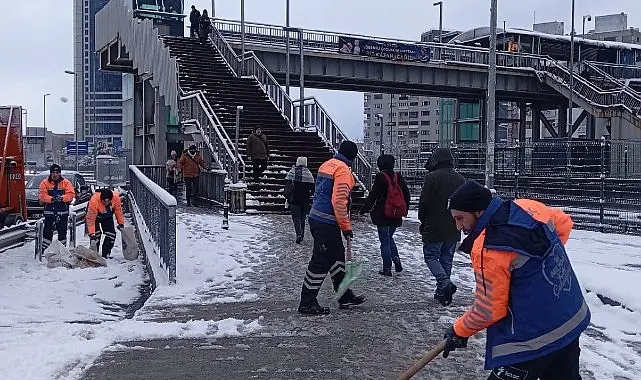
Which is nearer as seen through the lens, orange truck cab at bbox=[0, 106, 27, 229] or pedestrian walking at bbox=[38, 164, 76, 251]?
pedestrian walking at bbox=[38, 164, 76, 251]

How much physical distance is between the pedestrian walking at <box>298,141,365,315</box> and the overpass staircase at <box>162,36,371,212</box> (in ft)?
38.3

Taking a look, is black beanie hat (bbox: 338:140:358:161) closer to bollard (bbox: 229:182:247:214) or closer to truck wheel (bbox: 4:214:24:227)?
bollard (bbox: 229:182:247:214)

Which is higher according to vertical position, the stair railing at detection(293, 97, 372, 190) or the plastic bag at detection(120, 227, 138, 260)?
the stair railing at detection(293, 97, 372, 190)

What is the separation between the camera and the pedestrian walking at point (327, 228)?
8094 mm

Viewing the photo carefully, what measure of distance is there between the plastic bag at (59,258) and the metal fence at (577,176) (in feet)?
39.2

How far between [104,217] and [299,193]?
12.5 ft

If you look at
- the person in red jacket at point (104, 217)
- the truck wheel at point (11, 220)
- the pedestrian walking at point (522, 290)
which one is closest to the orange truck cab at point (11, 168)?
the truck wheel at point (11, 220)

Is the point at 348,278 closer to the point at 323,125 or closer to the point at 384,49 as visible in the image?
the point at 323,125

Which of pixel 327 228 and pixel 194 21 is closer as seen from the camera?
pixel 327 228

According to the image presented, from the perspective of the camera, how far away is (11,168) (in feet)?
57.6

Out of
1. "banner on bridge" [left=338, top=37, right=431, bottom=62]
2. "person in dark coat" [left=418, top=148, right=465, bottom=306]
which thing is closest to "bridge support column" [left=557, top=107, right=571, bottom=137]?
"banner on bridge" [left=338, top=37, right=431, bottom=62]

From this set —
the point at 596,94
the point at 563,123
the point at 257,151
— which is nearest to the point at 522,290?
the point at 257,151

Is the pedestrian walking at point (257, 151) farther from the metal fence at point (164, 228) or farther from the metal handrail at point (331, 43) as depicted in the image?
the metal handrail at point (331, 43)

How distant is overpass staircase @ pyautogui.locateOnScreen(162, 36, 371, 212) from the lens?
2138 cm
